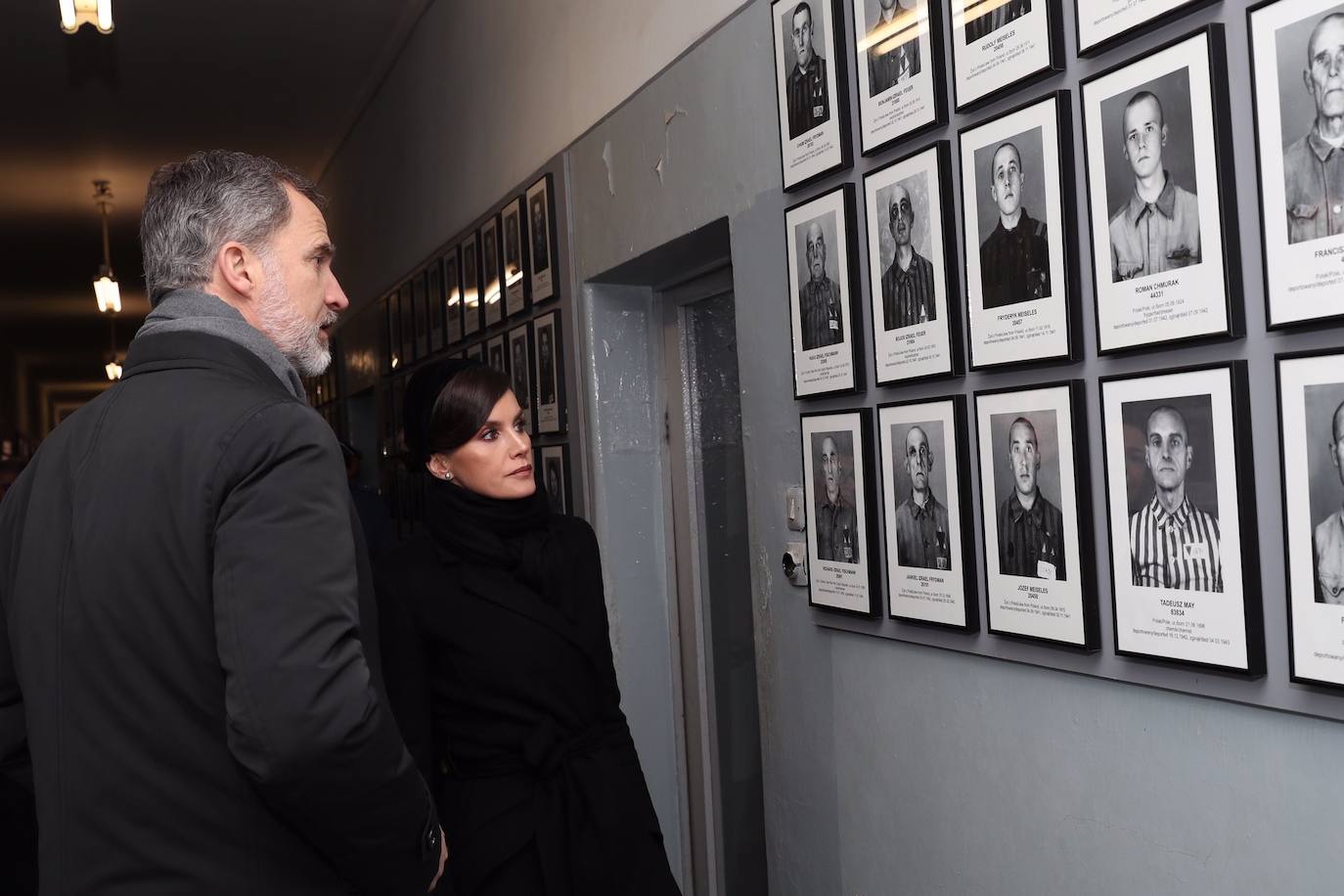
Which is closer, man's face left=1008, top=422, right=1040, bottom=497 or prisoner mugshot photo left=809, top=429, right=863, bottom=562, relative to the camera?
man's face left=1008, top=422, right=1040, bottom=497

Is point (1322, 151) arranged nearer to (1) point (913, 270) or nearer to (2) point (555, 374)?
(1) point (913, 270)

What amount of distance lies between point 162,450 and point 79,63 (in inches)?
222

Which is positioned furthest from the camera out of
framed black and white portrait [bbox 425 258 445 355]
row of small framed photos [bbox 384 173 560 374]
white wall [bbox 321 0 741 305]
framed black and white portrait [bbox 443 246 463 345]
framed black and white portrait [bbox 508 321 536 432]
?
framed black and white portrait [bbox 425 258 445 355]

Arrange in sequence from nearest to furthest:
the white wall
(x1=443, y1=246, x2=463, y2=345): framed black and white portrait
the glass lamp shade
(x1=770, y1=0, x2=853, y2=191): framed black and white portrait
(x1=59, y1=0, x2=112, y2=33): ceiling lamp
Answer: (x1=770, y1=0, x2=853, y2=191): framed black and white portrait → the white wall → (x1=59, y1=0, x2=112, y2=33): ceiling lamp → (x1=443, y1=246, x2=463, y2=345): framed black and white portrait → the glass lamp shade

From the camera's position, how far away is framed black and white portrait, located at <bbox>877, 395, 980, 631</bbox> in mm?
1945

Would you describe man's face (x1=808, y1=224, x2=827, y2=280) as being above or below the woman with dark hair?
above

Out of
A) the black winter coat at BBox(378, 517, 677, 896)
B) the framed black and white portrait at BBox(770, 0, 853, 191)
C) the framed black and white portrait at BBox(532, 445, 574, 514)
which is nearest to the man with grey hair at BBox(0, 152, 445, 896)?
the black winter coat at BBox(378, 517, 677, 896)

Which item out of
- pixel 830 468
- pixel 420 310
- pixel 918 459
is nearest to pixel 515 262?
pixel 420 310

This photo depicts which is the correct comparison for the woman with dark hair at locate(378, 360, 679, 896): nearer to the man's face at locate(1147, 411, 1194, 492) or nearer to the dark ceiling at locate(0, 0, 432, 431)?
the man's face at locate(1147, 411, 1194, 492)

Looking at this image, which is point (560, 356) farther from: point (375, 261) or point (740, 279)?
point (375, 261)

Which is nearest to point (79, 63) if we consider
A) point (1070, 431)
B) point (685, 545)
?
point (685, 545)

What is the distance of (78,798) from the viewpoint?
4.69ft

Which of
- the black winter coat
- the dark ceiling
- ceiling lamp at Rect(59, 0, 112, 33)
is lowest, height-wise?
the black winter coat

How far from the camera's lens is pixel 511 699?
229cm
